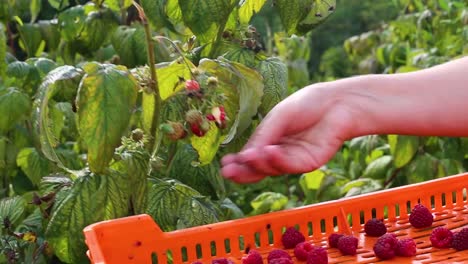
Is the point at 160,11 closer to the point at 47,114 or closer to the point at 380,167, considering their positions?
the point at 47,114

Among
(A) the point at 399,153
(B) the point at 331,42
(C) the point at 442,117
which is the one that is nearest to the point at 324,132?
(C) the point at 442,117

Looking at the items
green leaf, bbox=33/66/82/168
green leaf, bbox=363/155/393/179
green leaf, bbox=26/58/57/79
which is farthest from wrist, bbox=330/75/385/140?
green leaf, bbox=363/155/393/179

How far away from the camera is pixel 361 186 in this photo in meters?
2.10

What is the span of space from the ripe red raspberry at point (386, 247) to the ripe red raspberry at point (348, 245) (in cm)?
3

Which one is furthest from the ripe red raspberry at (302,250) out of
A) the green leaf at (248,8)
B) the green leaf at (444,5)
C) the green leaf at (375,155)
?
the green leaf at (444,5)

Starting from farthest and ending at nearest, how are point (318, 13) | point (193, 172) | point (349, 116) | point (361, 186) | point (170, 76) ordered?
point (361, 186), point (193, 172), point (318, 13), point (170, 76), point (349, 116)

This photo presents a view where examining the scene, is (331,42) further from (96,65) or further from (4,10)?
(96,65)

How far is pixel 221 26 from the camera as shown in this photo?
4.27 feet

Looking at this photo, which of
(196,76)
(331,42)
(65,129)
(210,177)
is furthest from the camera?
(331,42)

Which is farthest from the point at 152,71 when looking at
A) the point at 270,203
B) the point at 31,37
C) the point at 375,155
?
the point at 375,155

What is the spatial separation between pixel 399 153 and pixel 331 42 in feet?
7.22

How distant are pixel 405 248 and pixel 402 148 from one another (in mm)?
835

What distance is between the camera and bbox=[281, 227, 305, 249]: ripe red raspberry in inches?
48.1

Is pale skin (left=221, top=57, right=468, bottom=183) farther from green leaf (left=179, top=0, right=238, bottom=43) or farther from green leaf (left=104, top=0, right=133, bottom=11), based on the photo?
green leaf (left=104, top=0, right=133, bottom=11)
